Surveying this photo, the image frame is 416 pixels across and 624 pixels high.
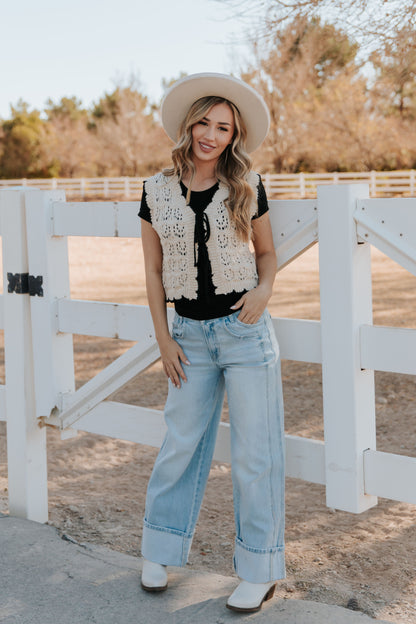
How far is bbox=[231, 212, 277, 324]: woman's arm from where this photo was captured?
2.83 m

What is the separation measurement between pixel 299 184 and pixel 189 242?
26541mm

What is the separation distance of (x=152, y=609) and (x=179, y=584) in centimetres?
21

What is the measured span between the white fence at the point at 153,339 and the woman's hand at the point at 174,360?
16.6 inches

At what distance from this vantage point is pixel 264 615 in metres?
2.78

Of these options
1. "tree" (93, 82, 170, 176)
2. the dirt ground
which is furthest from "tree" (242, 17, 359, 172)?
the dirt ground

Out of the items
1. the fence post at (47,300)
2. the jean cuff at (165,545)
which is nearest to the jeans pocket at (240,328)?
the jean cuff at (165,545)

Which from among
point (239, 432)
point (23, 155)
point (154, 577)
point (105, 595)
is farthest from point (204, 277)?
point (23, 155)

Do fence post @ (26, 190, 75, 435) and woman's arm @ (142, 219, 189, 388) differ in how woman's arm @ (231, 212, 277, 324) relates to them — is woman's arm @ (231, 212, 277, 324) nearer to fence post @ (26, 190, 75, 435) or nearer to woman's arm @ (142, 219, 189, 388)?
woman's arm @ (142, 219, 189, 388)

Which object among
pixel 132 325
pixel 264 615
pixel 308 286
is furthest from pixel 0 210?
pixel 308 286

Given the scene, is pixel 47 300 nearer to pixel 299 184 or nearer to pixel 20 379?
pixel 20 379

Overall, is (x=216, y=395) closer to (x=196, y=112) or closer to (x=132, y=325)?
(x=132, y=325)

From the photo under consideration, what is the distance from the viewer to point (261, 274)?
2963 millimetres

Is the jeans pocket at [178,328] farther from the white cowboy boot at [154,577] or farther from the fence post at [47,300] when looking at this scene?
the fence post at [47,300]

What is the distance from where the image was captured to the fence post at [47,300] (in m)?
3.78
